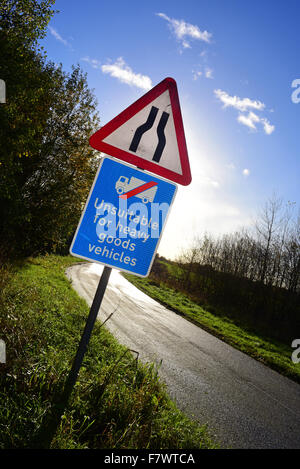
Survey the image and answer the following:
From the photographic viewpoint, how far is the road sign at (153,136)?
158 centimetres

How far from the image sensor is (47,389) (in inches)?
94.3

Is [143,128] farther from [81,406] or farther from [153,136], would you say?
[81,406]

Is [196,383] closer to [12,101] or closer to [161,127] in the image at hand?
[161,127]

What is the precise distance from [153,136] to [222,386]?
5.67m

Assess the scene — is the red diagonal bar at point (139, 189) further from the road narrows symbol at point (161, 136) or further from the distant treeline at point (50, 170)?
the distant treeline at point (50, 170)

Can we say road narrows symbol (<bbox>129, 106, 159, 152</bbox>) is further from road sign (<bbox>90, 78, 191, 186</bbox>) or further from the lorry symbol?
the lorry symbol

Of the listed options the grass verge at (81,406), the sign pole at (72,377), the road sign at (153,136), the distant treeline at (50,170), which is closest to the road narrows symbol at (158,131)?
the road sign at (153,136)

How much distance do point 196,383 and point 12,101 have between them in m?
9.83

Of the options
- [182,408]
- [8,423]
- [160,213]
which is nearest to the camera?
[160,213]

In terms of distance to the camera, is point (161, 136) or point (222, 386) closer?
point (161, 136)

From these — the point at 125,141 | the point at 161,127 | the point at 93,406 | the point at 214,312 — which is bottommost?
the point at 214,312

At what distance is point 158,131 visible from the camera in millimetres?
1671

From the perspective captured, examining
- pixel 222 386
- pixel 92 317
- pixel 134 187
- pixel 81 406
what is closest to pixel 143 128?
pixel 134 187
